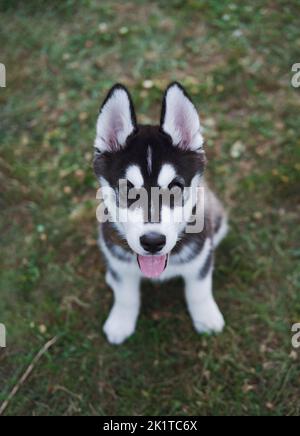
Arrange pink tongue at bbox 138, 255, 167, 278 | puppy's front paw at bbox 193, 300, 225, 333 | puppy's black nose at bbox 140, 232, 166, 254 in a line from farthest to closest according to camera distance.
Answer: puppy's front paw at bbox 193, 300, 225, 333
pink tongue at bbox 138, 255, 167, 278
puppy's black nose at bbox 140, 232, 166, 254

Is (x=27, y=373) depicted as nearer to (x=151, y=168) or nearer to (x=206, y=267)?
(x=206, y=267)

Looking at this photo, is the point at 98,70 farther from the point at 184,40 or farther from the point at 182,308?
the point at 182,308

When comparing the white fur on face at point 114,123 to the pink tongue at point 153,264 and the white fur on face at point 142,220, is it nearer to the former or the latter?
the white fur on face at point 142,220

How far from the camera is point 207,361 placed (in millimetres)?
3445

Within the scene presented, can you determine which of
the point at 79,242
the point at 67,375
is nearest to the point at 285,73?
the point at 79,242

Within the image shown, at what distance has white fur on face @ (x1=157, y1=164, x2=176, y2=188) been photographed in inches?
107

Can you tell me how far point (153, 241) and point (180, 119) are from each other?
2.24 feet

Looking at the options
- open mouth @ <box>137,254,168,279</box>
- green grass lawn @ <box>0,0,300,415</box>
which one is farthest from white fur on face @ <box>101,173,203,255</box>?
green grass lawn @ <box>0,0,300,415</box>

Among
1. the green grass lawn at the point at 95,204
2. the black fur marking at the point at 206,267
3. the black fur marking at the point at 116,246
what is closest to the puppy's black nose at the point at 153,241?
the black fur marking at the point at 116,246

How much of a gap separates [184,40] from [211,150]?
142cm

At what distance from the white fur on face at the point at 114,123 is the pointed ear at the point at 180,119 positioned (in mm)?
192

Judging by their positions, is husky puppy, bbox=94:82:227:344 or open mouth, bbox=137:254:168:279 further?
open mouth, bbox=137:254:168:279

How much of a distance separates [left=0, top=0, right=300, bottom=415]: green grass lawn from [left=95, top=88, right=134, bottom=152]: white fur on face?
4.41 ft

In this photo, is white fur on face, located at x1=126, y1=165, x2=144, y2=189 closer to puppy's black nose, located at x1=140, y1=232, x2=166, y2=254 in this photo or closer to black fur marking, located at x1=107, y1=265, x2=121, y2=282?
puppy's black nose, located at x1=140, y1=232, x2=166, y2=254
